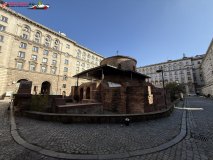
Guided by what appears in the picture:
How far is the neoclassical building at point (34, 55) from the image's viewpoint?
2166 centimetres

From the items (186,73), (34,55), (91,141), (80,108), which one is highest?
A: (186,73)

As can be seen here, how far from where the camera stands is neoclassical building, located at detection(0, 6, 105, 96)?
71.1 feet

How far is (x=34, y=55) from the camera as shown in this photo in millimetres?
26000

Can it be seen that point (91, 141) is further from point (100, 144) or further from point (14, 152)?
point (14, 152)

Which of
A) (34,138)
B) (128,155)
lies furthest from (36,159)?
(128,155)

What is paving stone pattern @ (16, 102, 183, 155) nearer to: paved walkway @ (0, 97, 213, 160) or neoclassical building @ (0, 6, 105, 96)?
paved walkway @ (0, 97, 213, 160)

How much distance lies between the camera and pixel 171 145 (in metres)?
3.38

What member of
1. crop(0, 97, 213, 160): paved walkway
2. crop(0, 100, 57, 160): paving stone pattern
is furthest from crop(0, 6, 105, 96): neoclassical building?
crop(0, 97, 213, 160): paved walkway

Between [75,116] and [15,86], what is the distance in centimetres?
2561

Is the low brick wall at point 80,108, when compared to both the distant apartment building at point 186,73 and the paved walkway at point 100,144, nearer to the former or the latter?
the paved walkway at point 100,144

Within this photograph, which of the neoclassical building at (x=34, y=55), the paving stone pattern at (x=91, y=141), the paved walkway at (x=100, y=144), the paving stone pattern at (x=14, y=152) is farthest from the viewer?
the neoclassical building at (x=34, y=55)

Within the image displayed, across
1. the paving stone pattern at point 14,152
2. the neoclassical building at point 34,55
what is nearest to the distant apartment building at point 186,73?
the neoclassical building at point 34,55

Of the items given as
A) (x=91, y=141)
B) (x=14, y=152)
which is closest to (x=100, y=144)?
(x=91, y=141)

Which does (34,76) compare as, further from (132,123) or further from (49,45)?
(132,123)
